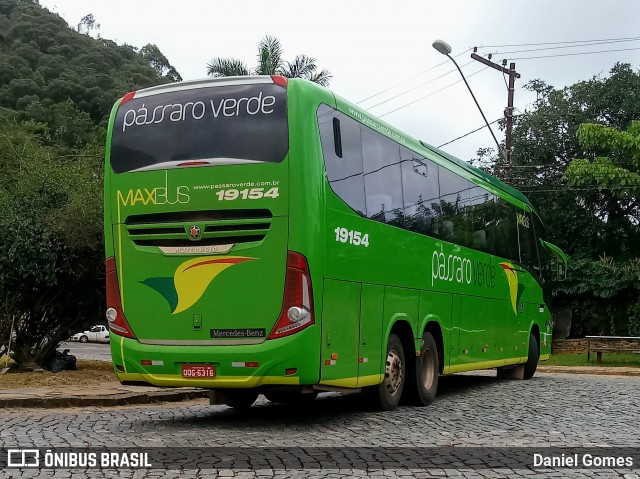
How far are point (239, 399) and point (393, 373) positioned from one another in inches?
83.8

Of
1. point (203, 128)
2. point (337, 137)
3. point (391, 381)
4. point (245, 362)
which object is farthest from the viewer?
point (391, 381)

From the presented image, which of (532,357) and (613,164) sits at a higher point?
(613,164)

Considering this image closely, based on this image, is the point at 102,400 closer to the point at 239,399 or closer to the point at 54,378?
Answer: the point at 239,399

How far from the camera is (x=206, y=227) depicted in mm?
9125

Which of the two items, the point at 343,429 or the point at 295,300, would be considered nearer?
the point at 295,300

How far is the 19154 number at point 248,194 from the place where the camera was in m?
8.98

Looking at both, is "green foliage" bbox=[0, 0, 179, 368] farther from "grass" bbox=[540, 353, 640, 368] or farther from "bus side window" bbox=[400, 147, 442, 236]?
"grass" bbox=[540, 353, 640, 368]

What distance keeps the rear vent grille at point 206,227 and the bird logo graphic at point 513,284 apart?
26.7 feet

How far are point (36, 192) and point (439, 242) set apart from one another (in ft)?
25.0

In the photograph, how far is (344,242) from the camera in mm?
9617

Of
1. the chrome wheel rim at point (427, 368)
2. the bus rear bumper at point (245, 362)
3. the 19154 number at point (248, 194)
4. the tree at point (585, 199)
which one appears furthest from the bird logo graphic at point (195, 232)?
the tree at point (585, 199)

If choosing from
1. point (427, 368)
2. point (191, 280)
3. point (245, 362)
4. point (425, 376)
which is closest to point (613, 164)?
point (427, 368)

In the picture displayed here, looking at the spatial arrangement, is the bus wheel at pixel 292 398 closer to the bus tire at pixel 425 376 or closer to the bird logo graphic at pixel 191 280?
the bus tire at pixel 425 376

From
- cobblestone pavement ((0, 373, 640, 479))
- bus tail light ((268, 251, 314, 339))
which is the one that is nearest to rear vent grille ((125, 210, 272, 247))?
bus tail light ((268, 251, 314, 339))
